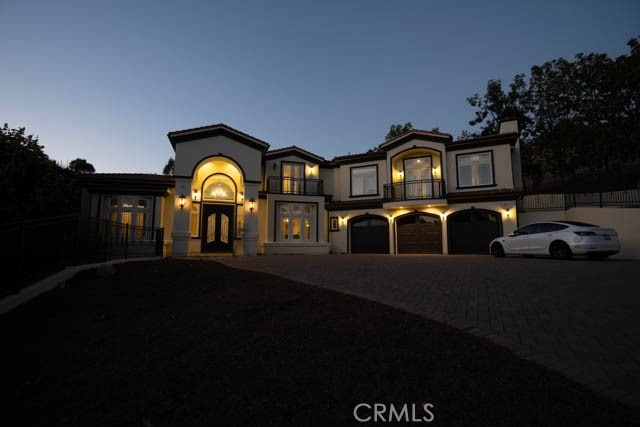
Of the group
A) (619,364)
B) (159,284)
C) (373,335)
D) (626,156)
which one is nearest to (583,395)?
(619,364)

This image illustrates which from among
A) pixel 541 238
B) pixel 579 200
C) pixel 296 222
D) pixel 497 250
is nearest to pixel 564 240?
pixel 541 238

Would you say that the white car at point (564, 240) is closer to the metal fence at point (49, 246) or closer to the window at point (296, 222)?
the window at point (296, 222)

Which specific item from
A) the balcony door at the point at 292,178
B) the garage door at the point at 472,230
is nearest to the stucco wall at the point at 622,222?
the garage door at the point at 472,230

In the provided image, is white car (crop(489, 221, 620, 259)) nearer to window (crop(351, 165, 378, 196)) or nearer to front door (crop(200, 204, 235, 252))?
window (crop(351, 165, 378, 196))

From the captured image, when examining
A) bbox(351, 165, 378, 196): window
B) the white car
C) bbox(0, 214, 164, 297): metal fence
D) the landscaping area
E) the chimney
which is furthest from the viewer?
bbox(351, 165, 378, 196): window

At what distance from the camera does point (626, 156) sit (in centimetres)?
2084

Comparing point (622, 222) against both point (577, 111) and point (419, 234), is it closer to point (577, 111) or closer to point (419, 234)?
point (419, 234)

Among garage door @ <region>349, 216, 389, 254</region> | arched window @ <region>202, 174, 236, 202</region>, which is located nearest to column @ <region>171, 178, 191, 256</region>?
arched window @ <region>202, 174, 236, 202</region>

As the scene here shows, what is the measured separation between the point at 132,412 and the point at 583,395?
316cm

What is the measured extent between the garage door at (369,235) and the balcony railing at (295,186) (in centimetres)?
334

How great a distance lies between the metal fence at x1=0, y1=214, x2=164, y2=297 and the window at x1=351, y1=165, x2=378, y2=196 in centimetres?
1398

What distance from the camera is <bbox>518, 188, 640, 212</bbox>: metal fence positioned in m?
16.5

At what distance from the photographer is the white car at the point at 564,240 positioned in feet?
33.3

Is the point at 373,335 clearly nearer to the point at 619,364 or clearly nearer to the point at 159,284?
the point at 619,364
